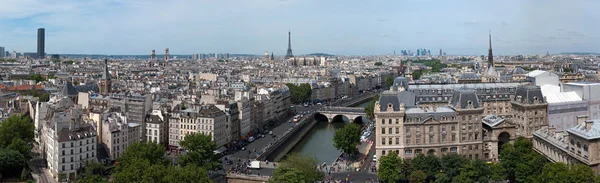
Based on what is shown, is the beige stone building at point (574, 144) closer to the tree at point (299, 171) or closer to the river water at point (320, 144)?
the tree at point (299, 171)

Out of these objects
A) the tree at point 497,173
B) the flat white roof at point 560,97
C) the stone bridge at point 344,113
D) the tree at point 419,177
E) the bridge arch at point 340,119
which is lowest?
the tree at point 419,177

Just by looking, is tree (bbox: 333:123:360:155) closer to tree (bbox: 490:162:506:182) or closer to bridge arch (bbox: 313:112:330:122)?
tree (bbox: 490:162:506:182)

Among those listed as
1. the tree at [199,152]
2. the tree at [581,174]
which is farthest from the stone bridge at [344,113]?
the tree at [581,174]

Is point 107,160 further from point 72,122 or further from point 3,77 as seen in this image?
point 3,77

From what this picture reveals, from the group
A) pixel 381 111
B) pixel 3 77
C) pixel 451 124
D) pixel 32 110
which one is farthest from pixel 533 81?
pixel 3 77

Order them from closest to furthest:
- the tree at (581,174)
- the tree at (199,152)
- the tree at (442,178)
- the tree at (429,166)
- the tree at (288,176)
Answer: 1. the tree at (581,174)
2. the tree at (288,176)
3. the tree at (442,178)
4. the tree at (429,166)
5. the tree at (199,152)

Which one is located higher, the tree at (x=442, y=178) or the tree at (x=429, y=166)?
the tree at (x=429, y=166)

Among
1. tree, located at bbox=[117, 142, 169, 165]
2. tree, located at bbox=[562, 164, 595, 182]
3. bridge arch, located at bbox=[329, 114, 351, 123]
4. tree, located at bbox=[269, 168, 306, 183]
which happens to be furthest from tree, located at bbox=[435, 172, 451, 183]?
bridge arch, located at bbox=[329, 114, 351, 123]
